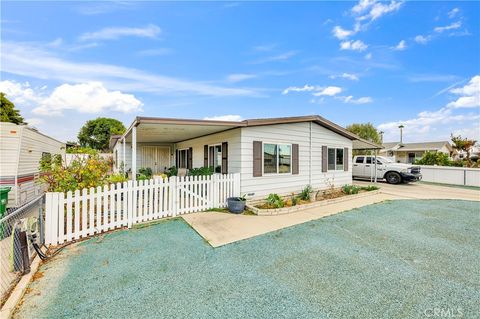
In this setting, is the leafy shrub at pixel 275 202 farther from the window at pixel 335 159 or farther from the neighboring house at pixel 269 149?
the window at pixel 335 159

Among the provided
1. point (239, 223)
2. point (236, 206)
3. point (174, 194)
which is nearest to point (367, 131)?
point (236, 206)

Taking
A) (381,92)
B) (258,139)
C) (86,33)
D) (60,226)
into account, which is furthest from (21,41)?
(381,92)

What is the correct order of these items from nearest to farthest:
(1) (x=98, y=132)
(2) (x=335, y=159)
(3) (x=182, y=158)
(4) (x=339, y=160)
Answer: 1. (2) (x=335, y=159)
2. (4) (x=339, y=160)
3. (3) (x=182, y=158)
4. (1) (x=98, y=132)

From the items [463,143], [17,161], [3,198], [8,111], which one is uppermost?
[8,111]

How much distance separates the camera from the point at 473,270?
327 cm

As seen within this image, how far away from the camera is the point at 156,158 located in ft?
50.0

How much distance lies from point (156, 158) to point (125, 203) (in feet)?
35.4

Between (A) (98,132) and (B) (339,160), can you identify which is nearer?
(B) (339,160)

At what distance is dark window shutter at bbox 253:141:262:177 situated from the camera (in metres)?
7.41

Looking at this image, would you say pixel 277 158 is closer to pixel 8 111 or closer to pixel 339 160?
pixel 339 160

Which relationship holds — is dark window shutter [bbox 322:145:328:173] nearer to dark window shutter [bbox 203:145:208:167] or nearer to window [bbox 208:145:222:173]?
window [bbox 208:145:222:173]

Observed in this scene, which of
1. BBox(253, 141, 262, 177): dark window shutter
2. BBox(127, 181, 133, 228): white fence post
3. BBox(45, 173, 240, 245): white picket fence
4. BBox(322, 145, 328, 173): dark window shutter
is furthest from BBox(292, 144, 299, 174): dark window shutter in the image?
BBox(127, 181, 133, 228): white fence post

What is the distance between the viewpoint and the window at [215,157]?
29.2ft

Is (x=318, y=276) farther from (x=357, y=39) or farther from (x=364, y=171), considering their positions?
(x=364, y=171)
